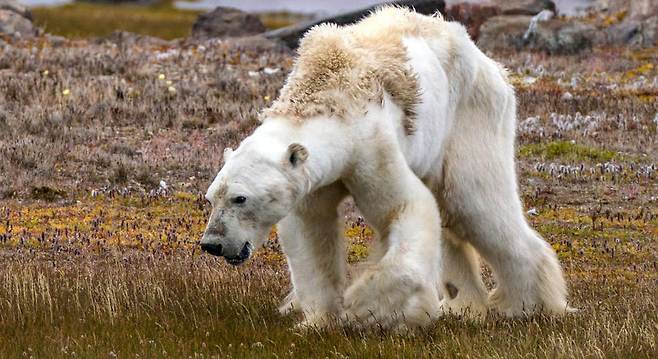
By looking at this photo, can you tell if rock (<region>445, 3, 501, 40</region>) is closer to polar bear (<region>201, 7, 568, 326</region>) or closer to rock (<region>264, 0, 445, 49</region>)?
rock (<region>264, 0, 445, 49</region>)

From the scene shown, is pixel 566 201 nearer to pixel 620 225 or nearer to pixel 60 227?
pixel 620 225

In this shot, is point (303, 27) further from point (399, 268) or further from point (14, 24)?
point (399, 268)

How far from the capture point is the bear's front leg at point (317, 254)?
23.9ft

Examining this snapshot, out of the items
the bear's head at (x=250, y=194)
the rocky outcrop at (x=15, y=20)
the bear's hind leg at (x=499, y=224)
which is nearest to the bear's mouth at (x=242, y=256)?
the bear's head at (x=250, y=194)

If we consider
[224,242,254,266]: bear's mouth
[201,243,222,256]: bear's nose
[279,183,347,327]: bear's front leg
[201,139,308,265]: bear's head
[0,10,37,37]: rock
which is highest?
[201,139,308,265]: bear's head

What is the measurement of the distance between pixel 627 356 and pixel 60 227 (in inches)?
288

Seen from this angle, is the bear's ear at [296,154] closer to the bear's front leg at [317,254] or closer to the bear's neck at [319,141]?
the bear's neck at [319,141]

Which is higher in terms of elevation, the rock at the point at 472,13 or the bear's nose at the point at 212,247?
the bear's nose at the point at 212,247

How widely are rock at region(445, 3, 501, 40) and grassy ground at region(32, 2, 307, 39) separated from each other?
30268 millimetres

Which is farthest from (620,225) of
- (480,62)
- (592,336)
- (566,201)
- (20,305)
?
(20,305)

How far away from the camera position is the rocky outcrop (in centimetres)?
2997

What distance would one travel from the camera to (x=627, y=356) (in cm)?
670

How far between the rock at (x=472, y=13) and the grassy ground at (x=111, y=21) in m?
30.3

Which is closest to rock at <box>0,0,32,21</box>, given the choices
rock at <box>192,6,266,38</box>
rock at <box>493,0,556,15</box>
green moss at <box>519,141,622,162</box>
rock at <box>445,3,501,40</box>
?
rock at <box>192,6,266,38</box>
